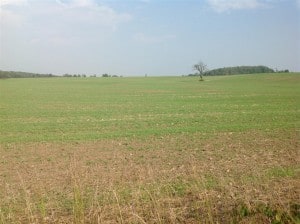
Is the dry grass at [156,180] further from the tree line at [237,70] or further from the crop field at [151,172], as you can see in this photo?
the tree line at [237,70]

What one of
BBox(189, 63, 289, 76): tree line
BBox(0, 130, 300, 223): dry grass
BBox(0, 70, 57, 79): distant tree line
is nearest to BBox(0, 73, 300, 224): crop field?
BBox(0, 130, 300, 223): dry grass

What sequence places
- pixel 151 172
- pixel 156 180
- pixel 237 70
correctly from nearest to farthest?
pixel 156 180 < pixel 151 172 < pixel 237 70

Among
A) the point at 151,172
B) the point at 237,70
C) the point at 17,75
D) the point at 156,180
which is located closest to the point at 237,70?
the point at 237,70

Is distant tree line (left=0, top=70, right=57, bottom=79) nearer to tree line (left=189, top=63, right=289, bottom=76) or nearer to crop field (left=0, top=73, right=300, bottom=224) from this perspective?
tree line (left=189, top=63, right=289, bottom=76)

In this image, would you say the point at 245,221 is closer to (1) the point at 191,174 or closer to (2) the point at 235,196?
(2) the point at 235,196

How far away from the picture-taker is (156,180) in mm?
7926

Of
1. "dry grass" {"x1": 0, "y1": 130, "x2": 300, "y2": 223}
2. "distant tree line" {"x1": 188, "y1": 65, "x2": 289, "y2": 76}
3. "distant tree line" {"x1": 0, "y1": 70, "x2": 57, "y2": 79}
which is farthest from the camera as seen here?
"distant tree line" {"x1": 188, "y1": 65, "x2": 289, "y2": 76}

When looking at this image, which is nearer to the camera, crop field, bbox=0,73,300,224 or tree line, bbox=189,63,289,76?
crop field, bbox=0,73,300,224

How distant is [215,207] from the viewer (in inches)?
223

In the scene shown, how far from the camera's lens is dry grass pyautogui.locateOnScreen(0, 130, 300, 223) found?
17.8ft

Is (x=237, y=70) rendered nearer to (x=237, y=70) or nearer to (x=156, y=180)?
(x=237, y=70)

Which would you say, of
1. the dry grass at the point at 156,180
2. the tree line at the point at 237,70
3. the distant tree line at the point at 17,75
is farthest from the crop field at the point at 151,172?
the tree line at the point at 237,70

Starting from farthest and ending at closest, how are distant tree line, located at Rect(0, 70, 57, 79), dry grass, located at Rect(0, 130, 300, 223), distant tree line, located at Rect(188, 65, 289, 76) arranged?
distant tree line, located at Rect(188, 65, 289, 76) → distant tree line, located at Rect(0, 70, 57, 79) → dry grass, located at Rect(0, 130, 300, 223)

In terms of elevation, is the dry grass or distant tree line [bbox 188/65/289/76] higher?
distant tree line [bbox 188/65/289/76]
